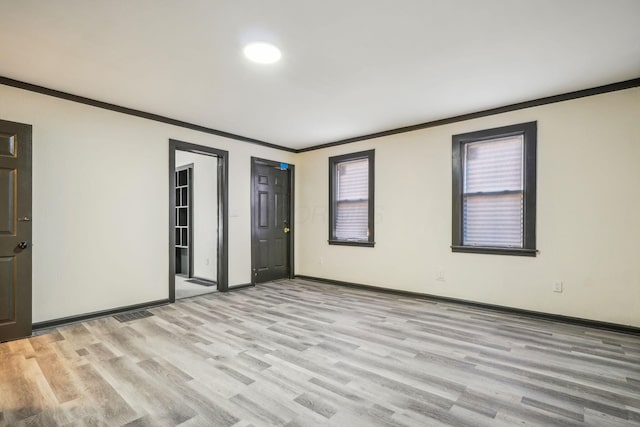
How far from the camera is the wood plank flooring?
1.92m

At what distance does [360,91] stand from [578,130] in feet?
8.15

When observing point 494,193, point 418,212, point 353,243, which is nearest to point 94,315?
point 353,243

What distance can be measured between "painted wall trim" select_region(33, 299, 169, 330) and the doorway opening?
65 centimetres

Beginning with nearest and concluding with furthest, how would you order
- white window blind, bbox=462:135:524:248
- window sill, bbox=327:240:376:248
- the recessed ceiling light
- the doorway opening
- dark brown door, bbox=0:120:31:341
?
the recessed ceiling light
dark brown door, bbox=0:120:31:341
white window blind, bbox=462:135:524:248
the doorway opening
window sill, bbox=327:240:376:248

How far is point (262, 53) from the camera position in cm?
274

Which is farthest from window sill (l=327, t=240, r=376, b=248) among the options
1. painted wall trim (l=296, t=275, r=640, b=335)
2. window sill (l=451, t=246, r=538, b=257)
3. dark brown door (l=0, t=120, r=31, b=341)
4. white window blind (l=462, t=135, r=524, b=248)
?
dark brown door (l=0, t=120, r=31, b=341)

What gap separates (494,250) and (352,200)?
239 cm

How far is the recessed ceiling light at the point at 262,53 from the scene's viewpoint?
104 inches

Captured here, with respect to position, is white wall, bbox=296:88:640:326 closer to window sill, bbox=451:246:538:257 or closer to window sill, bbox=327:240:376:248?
window sill, bbox=451:246:538:257

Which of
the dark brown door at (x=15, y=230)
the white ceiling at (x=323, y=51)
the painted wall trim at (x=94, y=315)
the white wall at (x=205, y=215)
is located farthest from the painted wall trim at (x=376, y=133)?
the painted wall trim at (x=94, y=315)

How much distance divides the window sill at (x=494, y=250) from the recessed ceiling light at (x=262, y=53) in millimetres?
3327

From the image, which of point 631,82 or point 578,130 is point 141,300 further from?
point 631,82

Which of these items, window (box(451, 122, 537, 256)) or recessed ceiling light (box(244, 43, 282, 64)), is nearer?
recessed ceiling light (box(244, 43, 282, 64))

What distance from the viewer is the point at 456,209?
14.4 ft
